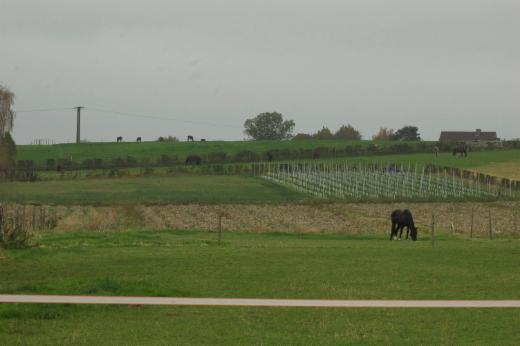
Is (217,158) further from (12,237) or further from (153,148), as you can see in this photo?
(12,237)

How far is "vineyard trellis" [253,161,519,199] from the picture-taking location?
232ft

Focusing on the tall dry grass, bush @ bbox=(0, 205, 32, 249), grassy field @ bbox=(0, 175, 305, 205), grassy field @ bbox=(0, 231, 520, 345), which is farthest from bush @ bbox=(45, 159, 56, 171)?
bush @ bbox=(0, 205, 32, 249)

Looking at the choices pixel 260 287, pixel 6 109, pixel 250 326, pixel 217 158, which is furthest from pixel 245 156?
pixel 250 326

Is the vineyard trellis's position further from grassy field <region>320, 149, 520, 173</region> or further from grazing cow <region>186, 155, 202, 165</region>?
grazing cow <region>186, 155, 202, 165</region>

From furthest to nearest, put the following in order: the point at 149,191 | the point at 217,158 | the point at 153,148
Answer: the point at 153,148, the point at 217,158, the point at 149,191

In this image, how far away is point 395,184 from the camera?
78.2m

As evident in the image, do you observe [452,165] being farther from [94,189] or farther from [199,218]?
[199,218]

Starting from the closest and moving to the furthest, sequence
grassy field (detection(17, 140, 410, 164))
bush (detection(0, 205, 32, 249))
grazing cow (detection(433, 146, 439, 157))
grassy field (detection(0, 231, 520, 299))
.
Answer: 1. grassy field (detection(0, 231, 520, 299))
2. bush (detection(0, 205, 32, 249))
3. grazing cow (detection(433, 146, 439, 157))
4. grassy field (detection(17, 140, 410, 164))

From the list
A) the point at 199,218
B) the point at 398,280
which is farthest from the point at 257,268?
the point at 199,218

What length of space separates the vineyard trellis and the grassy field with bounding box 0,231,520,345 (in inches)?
1464

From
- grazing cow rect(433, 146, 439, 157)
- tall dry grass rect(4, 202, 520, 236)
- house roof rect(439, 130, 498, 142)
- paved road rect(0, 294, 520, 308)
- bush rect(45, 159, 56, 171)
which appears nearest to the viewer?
paved road rect(0, 294, 520, 308)

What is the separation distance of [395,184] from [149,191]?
2083 centimetres

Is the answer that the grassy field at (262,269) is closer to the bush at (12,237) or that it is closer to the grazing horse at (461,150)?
the bush at (12,237)

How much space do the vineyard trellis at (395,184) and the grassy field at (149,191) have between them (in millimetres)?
3314
